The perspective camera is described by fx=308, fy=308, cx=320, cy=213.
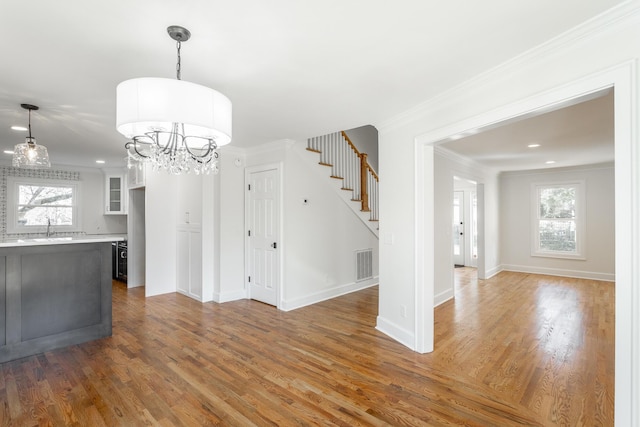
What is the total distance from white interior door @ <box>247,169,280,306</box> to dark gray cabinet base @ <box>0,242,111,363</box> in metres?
1.98

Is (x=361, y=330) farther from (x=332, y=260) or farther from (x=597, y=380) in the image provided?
(x=597, y=380)

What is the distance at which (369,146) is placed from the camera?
6.99m

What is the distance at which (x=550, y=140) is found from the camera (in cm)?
450

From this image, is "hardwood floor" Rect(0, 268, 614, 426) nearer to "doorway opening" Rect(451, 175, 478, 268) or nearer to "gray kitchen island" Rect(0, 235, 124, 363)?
"gray kitchen island" Rect(0, 235, 124, 363)

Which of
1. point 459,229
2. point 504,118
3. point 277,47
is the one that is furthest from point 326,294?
point 459,229

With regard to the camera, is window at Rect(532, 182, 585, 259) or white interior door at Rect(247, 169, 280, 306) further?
window at Rect(532, 182, 585, 259)

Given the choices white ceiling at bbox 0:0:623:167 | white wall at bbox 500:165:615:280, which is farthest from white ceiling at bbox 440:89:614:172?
white ceiling at bbox 0:0:623:167

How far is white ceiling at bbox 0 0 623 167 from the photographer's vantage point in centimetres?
167

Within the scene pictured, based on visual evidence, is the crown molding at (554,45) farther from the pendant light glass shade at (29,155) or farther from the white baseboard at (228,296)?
the pendant light glass shade at (29,155)

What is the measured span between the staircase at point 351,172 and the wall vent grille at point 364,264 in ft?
1.43

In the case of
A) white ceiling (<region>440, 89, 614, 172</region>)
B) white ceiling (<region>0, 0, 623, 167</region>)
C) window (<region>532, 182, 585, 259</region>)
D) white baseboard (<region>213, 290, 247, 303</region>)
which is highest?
white ceiling (<region>0, 0, 623, 167</region>)

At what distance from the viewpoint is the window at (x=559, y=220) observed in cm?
672

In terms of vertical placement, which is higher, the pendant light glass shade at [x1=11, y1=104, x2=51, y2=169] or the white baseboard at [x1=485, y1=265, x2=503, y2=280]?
the pendant light glass shade at [x1=11, y1=104, x2=51, y2=169]

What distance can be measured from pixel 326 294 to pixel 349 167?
7.40ft
